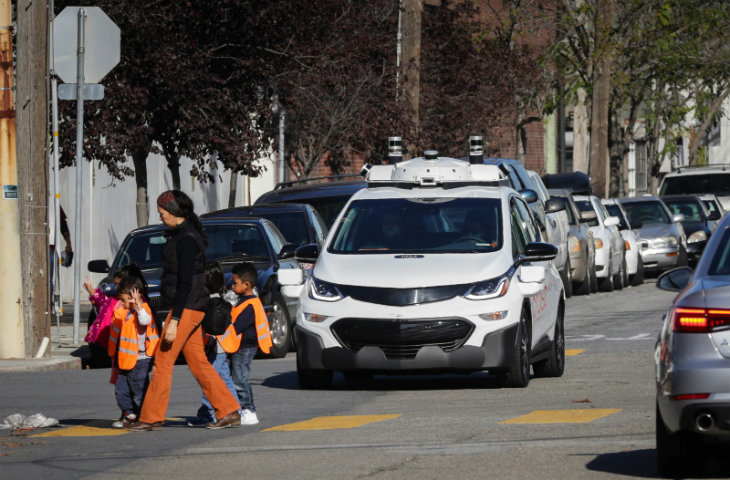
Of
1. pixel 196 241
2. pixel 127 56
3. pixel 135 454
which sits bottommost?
pixel 135 454

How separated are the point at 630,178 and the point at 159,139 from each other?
5732 cm

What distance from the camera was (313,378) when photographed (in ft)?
46.8

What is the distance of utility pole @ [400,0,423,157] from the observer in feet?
103

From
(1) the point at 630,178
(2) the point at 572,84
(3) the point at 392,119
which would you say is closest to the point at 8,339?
(3) the point at 392,119

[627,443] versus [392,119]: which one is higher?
[392,119]

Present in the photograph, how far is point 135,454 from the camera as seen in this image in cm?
1041

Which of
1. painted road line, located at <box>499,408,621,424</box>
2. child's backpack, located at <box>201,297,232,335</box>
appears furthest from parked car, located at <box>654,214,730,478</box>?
child's backpack, located at <box>201,297,232,335</box>

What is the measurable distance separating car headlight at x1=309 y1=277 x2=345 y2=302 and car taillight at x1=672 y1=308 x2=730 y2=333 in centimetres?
582

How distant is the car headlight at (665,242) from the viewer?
112 feet

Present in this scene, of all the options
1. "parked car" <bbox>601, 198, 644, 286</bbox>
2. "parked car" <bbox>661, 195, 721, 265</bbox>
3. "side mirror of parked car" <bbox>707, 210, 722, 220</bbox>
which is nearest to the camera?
"parked car" <bbox>601, 198, 644, 286</bbox>

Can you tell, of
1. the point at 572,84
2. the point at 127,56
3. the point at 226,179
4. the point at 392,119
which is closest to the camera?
the point at 127,56

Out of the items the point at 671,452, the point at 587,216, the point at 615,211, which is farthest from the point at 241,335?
the point at 615,211

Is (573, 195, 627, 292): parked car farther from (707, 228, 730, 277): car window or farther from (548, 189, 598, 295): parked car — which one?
(707, 228, 730, 277): car window

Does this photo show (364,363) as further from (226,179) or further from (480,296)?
(226,179)
